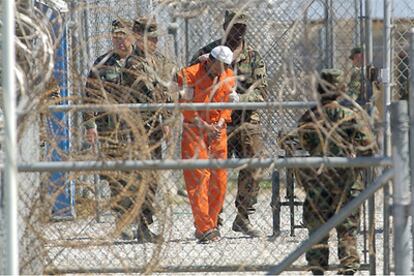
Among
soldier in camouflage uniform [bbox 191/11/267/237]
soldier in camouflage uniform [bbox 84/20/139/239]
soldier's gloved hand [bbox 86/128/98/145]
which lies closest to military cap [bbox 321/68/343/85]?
soldier in camouflage uniform [bbox 84/20/139/239]

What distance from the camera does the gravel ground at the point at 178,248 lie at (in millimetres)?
7664

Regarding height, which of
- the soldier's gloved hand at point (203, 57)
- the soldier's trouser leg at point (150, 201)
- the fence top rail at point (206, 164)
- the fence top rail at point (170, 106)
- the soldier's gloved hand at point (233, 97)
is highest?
the soldier's gloved hand at point (203, 57)

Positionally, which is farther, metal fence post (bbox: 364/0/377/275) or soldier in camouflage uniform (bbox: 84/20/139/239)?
metal fence post (bbox: 364/0/377/275)

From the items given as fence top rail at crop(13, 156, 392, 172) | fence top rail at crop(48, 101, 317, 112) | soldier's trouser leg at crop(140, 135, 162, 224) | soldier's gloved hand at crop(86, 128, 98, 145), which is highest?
fence top rail at crop(48, 101, 317, 112)

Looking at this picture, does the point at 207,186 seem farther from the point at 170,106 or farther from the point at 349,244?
the point at 170,106

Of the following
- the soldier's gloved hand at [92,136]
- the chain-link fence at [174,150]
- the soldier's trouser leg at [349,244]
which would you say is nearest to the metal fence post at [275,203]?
the chain-link fence at [174,150]

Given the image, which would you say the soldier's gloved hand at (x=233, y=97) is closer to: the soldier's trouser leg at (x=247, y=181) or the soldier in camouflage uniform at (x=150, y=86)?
the soldier's trouser leg at (x=247, y=181)

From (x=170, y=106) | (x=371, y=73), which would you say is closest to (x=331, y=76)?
(x=371, y=73)

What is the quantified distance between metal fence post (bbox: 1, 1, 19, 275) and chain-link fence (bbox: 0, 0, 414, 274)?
19.6 inches

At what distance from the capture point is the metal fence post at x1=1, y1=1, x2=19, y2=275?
206 inches

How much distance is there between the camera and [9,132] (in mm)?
5277

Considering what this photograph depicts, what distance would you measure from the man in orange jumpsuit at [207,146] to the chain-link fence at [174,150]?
0.05m

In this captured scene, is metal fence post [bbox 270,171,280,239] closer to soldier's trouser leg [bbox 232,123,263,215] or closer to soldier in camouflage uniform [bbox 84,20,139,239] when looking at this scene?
soldier's trouser leg [bbox 232,123,263,215]

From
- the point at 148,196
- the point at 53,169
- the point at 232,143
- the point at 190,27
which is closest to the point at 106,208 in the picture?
the point at 148,196
